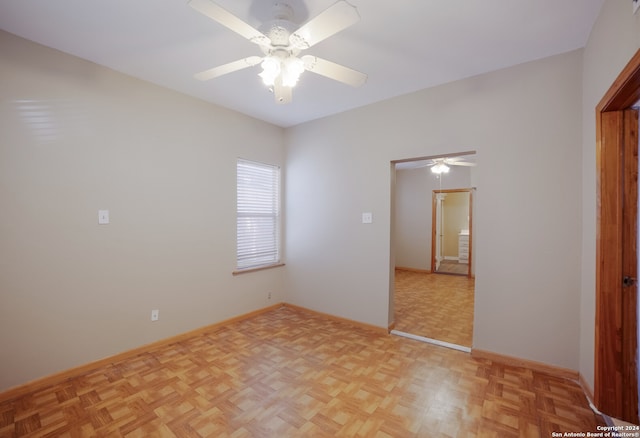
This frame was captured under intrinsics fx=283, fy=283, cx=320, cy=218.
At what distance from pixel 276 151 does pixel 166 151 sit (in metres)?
1.56

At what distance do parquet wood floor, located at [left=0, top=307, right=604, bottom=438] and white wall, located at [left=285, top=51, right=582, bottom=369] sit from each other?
0.46 m

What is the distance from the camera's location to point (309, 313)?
393 cm

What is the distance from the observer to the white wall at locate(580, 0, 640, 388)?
1.51 m

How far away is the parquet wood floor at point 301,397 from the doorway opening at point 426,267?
1.75 ft

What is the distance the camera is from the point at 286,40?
173cm

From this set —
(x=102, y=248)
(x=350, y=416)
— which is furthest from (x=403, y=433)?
(x=102, y=248)

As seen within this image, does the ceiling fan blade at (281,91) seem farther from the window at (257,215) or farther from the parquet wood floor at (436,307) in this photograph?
→ the parquet wood floor at (436,307)

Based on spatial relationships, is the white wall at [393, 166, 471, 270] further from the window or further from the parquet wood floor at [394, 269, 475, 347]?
the window

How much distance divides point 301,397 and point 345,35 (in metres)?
2.68

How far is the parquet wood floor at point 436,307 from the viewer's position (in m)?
3.26

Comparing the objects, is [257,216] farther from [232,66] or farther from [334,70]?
[334,70]

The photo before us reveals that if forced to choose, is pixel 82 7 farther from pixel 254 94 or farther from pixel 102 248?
pixel 102 248

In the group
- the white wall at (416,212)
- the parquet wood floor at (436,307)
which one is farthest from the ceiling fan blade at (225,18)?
the white wall at (416,212)

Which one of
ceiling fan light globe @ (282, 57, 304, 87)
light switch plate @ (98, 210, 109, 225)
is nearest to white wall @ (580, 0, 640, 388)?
ceiling fan light globe @ (282, 57, 304, 87)
